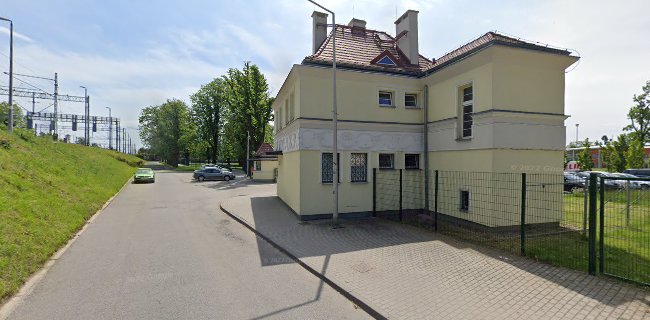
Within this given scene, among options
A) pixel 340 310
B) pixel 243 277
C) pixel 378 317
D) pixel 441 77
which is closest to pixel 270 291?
pixel 243 277

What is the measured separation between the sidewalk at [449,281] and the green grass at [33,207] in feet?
14.8

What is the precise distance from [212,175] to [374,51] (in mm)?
23583

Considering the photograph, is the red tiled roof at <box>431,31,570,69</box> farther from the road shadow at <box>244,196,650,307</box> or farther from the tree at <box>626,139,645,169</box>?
the tree at <box>626,139,645,169</box>

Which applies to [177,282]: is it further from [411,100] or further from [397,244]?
[411,100]

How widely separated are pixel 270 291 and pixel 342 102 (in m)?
7.98

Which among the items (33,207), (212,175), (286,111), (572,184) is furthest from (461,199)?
(212,175)

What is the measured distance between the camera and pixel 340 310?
456 centimetres

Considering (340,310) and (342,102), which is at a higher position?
(342,102)

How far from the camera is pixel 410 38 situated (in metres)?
14.0

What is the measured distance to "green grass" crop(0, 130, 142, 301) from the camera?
18.7 feet

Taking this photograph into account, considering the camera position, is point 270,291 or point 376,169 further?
point 376,169

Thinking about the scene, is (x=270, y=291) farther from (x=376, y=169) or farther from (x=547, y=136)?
(x=547, y=136)

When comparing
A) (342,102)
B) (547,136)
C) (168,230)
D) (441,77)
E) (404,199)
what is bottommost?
(168,230)

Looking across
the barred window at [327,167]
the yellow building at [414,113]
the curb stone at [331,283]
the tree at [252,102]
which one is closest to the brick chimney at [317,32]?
the yellow building at [414,113]
